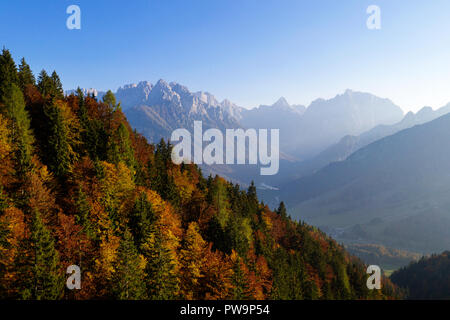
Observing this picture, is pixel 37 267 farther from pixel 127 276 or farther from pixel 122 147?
pixel 122 147

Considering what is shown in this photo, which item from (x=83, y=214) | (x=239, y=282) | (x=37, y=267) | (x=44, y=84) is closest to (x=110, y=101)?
(x=44, y=84)

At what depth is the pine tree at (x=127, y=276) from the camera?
3406 centimetres

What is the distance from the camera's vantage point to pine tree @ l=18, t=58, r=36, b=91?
2163 inches

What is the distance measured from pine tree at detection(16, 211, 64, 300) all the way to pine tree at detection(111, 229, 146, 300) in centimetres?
667

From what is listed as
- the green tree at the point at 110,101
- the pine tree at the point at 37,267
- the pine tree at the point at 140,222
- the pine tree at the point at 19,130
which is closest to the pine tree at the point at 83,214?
the pine tree at the point at 37,267

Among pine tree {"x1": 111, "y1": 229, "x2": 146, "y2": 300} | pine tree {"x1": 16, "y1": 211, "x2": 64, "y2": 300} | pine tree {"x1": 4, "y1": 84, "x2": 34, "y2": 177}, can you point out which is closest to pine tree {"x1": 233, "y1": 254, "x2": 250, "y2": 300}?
pine tree {"x1": 111, "y1": 229, "x2": 146, "y2": 300}

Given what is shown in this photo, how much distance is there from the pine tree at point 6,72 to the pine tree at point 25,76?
4065mm

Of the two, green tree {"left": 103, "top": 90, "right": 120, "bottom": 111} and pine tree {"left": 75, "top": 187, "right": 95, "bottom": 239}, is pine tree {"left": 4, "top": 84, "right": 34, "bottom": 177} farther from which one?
green tree {"left": 103, "top": 90, "right": 120, "bottom": 111}

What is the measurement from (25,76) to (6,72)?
15056 millimetres

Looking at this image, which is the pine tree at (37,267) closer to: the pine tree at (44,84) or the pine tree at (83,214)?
the pine tree at (83,214)

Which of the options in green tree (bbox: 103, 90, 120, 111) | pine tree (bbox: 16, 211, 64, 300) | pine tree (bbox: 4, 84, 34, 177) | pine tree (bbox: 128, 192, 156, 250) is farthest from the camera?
green tree (bbox: 103, 90, 120, 111)

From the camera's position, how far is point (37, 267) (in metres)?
30.0
